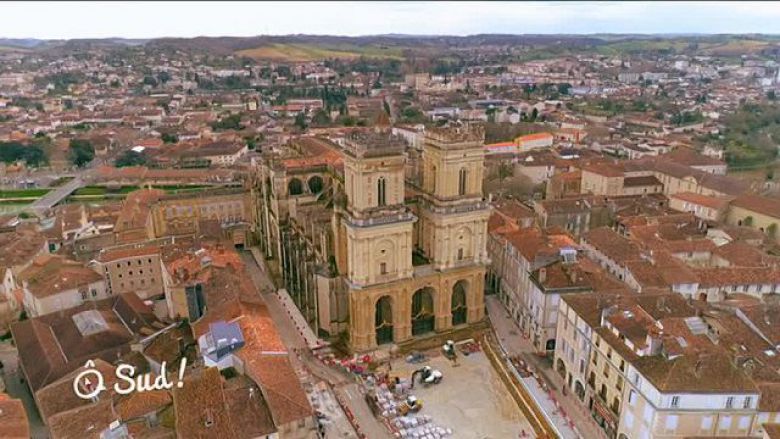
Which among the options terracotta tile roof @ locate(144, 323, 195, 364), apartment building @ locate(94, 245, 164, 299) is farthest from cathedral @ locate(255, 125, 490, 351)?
apartment building @ locate(94, 245, 164, 299)

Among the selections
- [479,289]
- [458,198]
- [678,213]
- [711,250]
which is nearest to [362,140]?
[458,198]

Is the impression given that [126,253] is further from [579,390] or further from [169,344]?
[579,390]

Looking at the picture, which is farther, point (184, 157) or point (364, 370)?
point (184, 157)

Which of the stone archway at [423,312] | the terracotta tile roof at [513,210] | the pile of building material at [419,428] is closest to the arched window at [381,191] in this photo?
the stone archway at [423,312]

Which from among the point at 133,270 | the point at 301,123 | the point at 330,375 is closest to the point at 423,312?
the point at 330,375

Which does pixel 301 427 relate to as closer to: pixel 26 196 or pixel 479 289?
pixel 479 289

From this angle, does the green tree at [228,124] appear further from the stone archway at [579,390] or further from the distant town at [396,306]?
the stone archway at [579,390]
